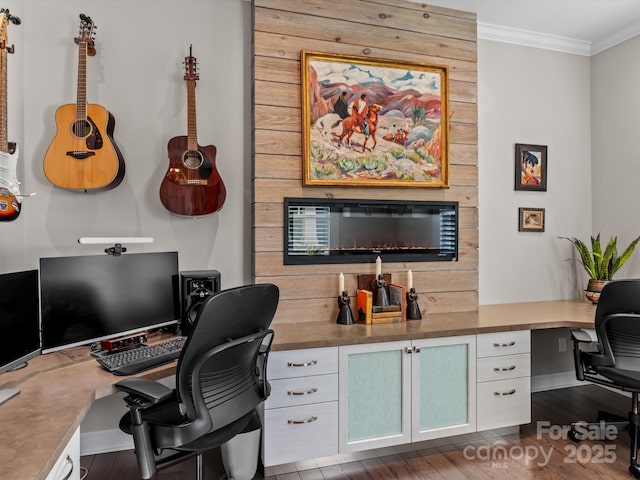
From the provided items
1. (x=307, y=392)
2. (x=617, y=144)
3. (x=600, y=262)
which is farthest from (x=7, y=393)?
(x=617, y=144)

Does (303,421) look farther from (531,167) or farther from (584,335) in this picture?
(531,167)

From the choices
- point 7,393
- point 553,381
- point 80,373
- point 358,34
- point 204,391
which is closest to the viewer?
point 7,393

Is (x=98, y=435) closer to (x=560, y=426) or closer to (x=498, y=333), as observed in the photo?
(x=498, y=333)

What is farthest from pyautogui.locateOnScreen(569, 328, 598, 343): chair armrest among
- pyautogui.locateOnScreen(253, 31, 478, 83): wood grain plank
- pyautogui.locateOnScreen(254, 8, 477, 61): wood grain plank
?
pyautogui.locateOnScreen(254, 8, 477, 61): wood grain plank

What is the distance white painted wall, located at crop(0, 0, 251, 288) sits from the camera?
2.34 m

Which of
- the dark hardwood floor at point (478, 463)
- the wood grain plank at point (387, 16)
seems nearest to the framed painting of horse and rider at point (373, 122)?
the wood grain plank at point (387, 16)

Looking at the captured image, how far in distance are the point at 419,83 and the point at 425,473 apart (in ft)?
8.03

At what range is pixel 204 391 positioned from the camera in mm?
1592

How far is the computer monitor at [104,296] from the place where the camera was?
1811mm

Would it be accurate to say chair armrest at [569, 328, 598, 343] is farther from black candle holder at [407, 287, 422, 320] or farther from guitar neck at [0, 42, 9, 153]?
guitar neck at [0, 42, 9, 153]

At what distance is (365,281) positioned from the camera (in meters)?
2.81

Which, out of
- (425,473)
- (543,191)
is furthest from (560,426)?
(543,191)

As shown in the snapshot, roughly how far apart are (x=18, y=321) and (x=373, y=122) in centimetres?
224

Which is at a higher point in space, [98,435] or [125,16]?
[125,16]
